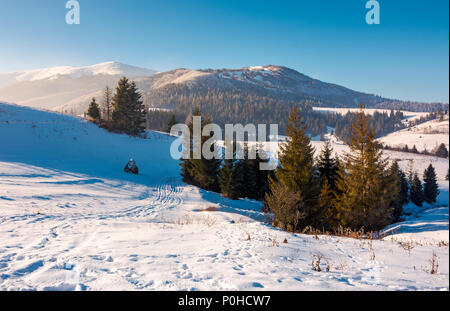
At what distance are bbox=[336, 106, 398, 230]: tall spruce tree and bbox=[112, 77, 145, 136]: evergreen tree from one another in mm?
36872

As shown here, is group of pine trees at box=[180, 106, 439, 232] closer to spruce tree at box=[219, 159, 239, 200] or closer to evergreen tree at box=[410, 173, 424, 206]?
spruce tree at box=[219, 159, 239, 200]

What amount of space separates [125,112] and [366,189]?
3968cm

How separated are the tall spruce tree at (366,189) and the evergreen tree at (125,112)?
36.9 metres

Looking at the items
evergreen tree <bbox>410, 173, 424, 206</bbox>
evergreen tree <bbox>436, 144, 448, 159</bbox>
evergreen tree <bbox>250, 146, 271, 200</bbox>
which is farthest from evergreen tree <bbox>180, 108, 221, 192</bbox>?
evergreen tree <bbox>436, 144, 448, 159</bbox>

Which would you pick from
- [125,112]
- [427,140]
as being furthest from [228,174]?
[427,140]

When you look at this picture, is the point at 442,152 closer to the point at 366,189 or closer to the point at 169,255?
the point at 366,189

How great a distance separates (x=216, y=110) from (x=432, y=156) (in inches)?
5612

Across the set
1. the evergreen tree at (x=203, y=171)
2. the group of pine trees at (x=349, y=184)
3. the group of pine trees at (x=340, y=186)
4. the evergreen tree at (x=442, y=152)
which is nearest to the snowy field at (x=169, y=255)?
the group of pine trees at (x=340, y=186)

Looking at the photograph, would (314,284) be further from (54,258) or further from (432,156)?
(432,156)

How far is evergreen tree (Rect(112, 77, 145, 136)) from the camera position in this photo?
131 ft

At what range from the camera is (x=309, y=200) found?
13766mm

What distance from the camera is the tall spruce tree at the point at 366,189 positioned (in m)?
14.7

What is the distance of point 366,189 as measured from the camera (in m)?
15.1

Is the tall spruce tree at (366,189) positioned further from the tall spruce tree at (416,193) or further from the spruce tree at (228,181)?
the tall spruce tree at (416,193)
